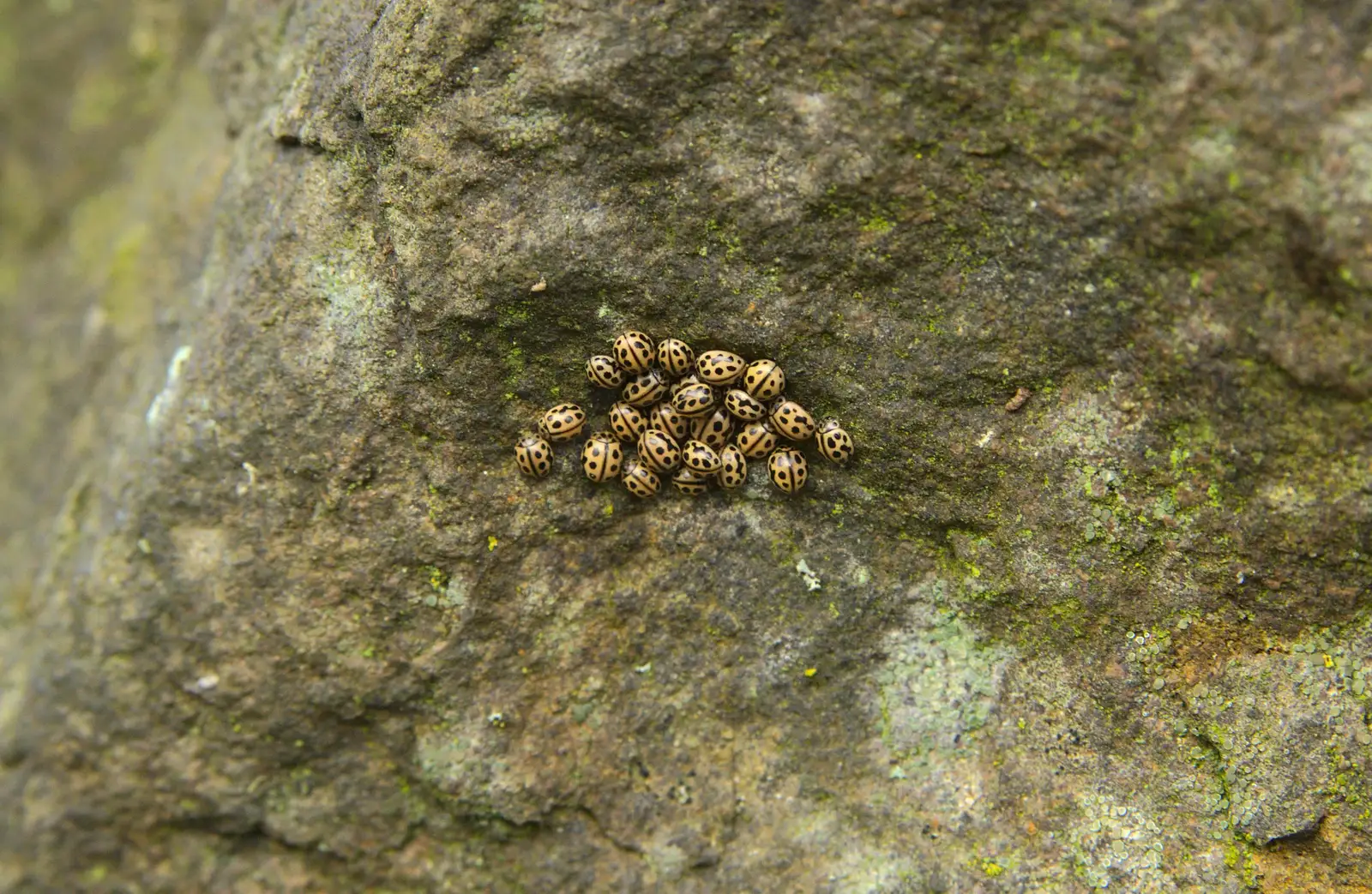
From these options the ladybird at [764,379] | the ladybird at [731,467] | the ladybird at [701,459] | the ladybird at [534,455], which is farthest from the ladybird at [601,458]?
the ladybird at [764,379]

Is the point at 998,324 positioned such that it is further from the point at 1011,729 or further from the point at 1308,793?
the point at 1308,793

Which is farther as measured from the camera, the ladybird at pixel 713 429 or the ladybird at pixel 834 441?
the ladybird at pixel 713 429

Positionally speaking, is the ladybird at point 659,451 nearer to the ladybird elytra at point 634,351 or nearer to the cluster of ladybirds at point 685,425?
the cluster of ladybirds at point 685,425

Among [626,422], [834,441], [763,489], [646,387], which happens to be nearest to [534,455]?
[626,422]

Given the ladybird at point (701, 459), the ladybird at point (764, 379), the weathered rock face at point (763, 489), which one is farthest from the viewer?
the ladybird at point (701, 459)

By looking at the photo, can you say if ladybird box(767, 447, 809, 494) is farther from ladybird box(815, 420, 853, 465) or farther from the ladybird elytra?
the ladybird elytra

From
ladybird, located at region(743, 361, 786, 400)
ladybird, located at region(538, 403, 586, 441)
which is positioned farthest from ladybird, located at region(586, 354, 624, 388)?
ladybird, located at region(743, 361, 786, 400)

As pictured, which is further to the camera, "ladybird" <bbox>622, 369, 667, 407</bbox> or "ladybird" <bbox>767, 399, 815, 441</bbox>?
"ladybird" <bbox>622, 369, 667, 407</bbox>

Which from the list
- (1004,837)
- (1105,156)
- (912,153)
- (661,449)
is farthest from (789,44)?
(1004,837)
